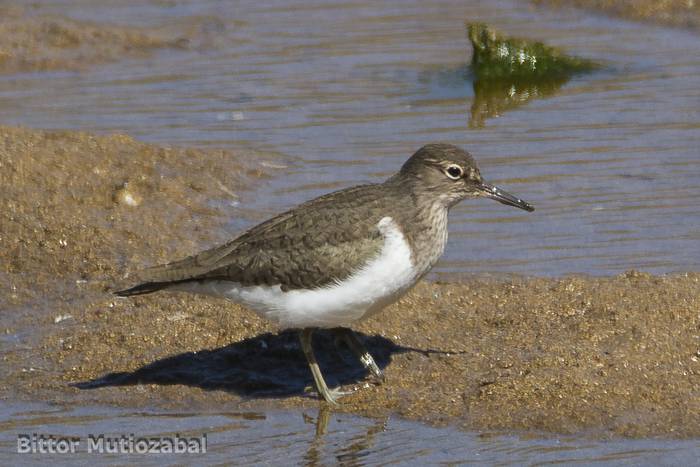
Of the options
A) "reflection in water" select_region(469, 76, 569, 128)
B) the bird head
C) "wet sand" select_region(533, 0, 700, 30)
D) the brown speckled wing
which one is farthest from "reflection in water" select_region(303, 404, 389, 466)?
"wet sand" select_region(533, 0, 700, 30)

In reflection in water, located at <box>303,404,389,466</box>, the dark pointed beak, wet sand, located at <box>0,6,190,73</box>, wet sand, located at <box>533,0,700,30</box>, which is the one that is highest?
wet sand, located at <box>533,0,700,30</box>

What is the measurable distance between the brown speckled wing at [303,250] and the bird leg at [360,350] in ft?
2.13

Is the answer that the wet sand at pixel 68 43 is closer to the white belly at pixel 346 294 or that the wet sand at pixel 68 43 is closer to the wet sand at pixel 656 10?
the wet sand at pixel 656 10

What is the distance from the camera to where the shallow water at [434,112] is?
30.9 feet

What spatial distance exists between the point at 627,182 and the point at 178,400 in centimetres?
447

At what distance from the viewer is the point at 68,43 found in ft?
48.4

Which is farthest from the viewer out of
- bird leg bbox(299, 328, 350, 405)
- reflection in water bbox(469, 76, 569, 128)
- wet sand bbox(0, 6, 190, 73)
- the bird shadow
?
wet sand bbox(0, 6, 190, 73)

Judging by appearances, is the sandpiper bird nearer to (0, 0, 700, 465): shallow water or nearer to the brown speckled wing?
the brown speckled wing

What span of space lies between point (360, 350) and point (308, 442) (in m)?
0.90

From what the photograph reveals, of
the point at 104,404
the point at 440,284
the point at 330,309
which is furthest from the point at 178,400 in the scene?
the point at 440,284

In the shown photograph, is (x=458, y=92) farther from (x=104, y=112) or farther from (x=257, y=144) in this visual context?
(x=104, y=112)

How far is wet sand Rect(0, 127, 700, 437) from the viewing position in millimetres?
6949

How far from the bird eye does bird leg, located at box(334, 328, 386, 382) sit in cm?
115

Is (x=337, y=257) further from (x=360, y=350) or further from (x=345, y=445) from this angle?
(x=345, y=445)
